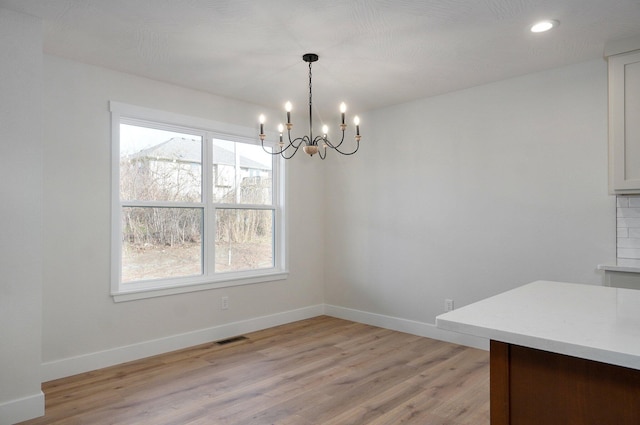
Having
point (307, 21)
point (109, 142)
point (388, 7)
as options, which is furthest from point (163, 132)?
point (388, 7)

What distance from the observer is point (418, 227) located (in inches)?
171

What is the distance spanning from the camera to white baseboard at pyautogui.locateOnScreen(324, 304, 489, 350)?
3900mm

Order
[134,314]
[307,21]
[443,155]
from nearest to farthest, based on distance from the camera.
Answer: [307,21] < [134,314] < [443,155]

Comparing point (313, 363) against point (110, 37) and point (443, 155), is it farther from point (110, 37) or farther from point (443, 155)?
point (110, 37)

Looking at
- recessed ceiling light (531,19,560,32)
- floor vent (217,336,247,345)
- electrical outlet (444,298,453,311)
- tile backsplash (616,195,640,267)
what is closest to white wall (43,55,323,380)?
floor vent (217,336,247,345)

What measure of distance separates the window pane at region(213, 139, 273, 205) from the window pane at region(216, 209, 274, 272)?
6.0 inches

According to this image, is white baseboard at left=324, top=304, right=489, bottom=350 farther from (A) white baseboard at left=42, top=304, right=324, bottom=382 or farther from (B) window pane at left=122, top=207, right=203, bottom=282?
(B) window pane at left=122, top=207, right=203, bottom=282

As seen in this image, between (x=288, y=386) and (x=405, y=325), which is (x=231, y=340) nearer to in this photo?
(x=288, y=386)

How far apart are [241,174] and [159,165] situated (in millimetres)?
943

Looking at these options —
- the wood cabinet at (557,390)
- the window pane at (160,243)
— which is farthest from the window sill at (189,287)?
the wood cabinet at (557,390)

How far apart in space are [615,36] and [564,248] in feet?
5.37

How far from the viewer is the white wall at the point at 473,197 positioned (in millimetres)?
3311

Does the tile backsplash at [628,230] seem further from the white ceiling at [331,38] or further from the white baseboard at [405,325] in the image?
the white baseboard at [405,325]

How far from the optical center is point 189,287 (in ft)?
12.9
